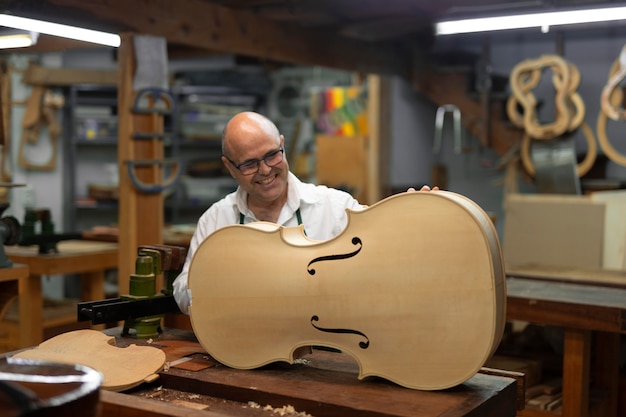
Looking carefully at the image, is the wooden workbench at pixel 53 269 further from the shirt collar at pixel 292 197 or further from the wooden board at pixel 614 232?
the wooden board at pixel 614 232

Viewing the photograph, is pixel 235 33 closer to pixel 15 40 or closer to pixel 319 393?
pixel 15 40

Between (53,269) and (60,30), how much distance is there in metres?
1.56

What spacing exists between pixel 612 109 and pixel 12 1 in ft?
14.2

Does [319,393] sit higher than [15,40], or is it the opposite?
[15,40]

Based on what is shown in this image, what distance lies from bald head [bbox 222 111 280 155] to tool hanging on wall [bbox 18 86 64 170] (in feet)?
18.7

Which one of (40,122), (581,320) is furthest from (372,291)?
(40,122)

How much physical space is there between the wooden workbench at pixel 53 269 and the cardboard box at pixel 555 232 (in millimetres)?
2906

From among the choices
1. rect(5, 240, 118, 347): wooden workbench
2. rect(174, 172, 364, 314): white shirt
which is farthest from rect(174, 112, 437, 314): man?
rect(5, 240, 118, 347): wooden workbench

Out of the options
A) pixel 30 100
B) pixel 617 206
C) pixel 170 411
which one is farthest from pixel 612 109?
pixel 30 100

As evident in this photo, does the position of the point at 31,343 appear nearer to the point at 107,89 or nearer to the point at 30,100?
the point at 30,100

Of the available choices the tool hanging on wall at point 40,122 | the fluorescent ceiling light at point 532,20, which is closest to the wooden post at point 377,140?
the fluorescent ceiling light at point 532,20

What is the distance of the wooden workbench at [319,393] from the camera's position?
1868mm

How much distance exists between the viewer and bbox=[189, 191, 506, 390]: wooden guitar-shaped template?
196 centimetres

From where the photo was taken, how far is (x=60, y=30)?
444cm
